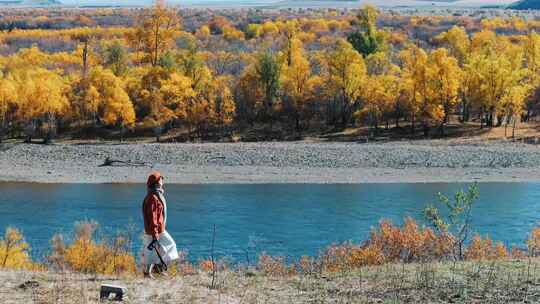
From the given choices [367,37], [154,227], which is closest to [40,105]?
[367,37]

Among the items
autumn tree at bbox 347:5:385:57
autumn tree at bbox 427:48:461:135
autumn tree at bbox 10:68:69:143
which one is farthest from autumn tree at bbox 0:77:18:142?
autumn tree at bbox 347:5:385:57

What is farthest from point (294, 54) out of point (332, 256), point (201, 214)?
point (332, 256)

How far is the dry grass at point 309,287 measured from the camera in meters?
12.6

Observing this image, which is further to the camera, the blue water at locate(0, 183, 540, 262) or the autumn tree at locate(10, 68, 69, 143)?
the autumn tree at locate(10, 68, 69, 143)

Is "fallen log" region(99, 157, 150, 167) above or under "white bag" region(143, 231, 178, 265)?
under

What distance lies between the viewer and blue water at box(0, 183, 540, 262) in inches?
1183

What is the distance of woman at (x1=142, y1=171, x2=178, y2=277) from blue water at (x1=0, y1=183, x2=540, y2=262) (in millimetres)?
12507

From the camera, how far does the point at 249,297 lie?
1282cm

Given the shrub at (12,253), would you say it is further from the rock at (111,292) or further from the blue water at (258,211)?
the rock at (111,292)

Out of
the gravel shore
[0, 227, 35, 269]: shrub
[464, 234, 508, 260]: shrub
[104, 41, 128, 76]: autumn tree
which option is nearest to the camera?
[464, 234, 508, 260]: shrub

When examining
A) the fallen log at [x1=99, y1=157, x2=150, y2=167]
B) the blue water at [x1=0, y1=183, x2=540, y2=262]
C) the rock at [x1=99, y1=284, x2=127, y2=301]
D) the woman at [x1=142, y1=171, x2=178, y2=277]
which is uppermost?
the woman at [x1=142, y1=171, x2=178, y2=277]

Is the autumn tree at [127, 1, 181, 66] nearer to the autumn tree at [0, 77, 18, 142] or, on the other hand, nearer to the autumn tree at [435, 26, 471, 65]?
the autumn tree at [0, 77, 18, 142]

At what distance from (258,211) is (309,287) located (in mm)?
22528

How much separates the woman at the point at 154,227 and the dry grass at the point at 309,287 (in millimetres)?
360
